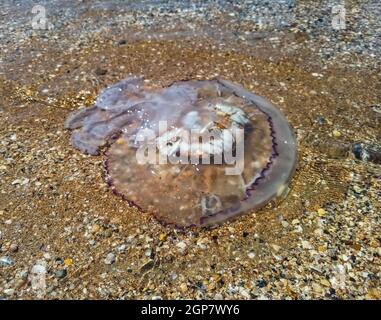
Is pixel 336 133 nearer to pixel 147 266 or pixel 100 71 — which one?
pixel 147 266

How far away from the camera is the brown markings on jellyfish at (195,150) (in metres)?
2.83

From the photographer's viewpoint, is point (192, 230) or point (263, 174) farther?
point (263, 174)

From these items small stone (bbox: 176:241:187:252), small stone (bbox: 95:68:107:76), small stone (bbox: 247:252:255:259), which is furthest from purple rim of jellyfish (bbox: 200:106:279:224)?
small stone (bbox: 95:68:107:76)

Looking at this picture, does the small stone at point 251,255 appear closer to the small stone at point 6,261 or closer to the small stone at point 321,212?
the small stone at point 321,212

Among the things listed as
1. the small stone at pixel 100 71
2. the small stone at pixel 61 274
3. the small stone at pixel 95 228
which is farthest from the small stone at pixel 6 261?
the small stone at pixel 100 71

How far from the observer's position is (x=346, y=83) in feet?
13.3

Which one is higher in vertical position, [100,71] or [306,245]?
[100,71]

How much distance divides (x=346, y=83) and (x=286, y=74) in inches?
21.3

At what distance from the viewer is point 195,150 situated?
2.95 m

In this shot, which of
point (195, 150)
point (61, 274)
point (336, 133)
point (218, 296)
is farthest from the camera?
point (336, 133)

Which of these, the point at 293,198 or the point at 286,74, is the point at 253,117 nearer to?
the point at 293,198

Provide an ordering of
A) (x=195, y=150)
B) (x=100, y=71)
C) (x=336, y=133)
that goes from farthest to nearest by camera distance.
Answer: (x=100, y=71)
(x=336, y=133)
(x=195, y=150)

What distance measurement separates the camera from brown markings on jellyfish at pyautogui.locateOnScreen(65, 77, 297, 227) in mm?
2834

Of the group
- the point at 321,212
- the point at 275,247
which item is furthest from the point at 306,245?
the point at 321,212
